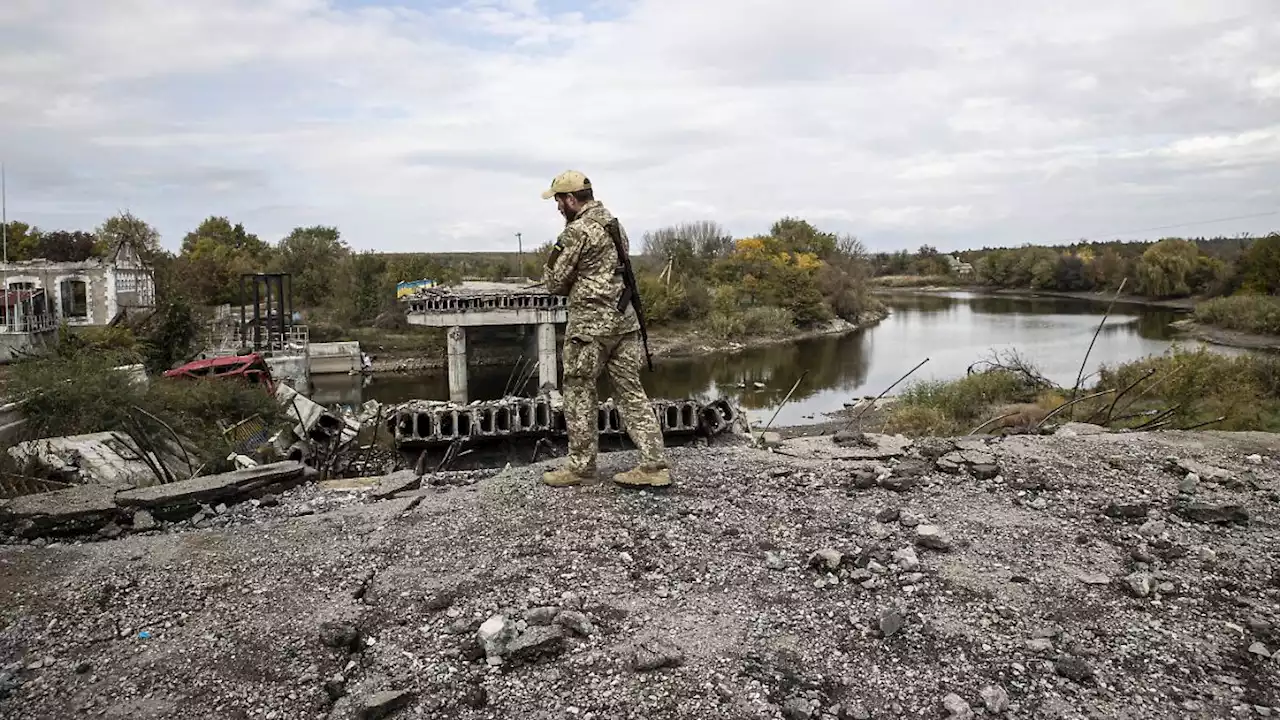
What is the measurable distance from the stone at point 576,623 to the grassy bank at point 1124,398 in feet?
32.0

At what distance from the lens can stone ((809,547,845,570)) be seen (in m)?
4.19

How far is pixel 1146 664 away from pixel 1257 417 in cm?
1334

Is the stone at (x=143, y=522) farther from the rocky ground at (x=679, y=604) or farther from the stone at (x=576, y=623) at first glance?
the stone at (x=576, y=623)

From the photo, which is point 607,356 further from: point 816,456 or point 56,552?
point 56,552

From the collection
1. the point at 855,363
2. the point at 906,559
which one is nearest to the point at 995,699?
the point at 906,559

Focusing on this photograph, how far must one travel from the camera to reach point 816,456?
6.81m

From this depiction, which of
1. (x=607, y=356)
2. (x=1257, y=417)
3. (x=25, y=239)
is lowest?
(x=1257, y=417)

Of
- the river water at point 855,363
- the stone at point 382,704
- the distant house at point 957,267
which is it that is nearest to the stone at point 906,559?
the stone at point 382,704

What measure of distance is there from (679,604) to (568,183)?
2988mm

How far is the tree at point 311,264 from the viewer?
2218 inches

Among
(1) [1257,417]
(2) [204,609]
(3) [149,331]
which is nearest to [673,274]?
(3) [149,331]

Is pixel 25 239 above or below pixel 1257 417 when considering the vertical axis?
above

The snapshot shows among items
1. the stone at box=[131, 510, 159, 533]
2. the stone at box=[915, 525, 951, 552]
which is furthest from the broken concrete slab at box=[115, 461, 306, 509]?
the stone at box=[915, 525, 951, 552]

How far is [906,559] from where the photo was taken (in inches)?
166
